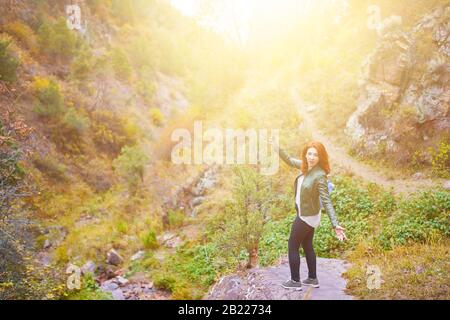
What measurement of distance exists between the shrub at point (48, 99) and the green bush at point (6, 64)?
138cm

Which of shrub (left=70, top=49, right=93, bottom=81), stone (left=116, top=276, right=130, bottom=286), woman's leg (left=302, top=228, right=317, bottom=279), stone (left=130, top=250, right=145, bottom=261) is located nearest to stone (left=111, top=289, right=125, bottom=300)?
stone (left=116, top=276, right=130, bottom=286)

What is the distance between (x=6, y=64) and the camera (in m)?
12.4

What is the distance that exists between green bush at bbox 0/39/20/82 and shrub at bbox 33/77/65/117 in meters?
1.38

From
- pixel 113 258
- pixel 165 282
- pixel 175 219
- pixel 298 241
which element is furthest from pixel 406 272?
pixel 113 258

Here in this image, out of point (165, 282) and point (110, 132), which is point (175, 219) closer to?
point (165, 282)

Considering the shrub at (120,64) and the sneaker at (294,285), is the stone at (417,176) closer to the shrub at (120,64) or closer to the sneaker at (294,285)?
the sneaker at (294,285)

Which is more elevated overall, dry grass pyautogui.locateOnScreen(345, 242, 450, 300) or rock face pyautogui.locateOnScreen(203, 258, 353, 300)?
dry grass pyautogui.locateOnScreen(345, 242, 450, 300)

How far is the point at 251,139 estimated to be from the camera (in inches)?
568

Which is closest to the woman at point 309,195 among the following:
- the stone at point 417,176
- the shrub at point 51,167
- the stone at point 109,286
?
the stone at point 109,286

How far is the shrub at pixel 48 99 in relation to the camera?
13930 mm

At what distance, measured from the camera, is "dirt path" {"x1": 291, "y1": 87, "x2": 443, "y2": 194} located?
8.79 m

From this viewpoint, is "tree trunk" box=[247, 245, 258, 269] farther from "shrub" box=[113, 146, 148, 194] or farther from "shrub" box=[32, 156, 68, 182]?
"shrub" box=[32, 156, 68, 182]

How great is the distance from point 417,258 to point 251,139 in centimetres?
931
